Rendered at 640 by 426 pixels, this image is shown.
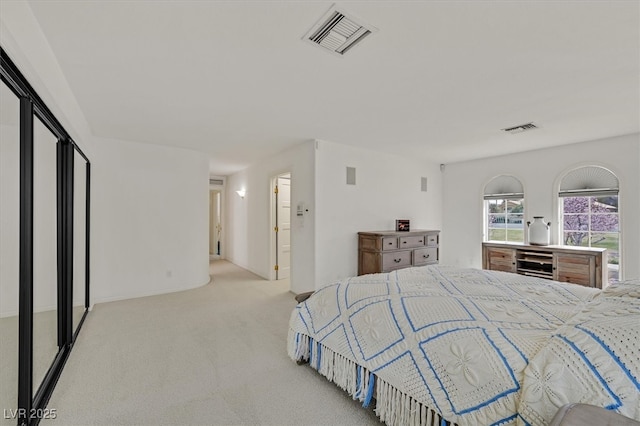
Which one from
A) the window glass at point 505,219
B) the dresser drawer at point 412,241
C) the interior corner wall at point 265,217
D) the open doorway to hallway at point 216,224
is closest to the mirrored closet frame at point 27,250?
the interior corner wall at point 265,217

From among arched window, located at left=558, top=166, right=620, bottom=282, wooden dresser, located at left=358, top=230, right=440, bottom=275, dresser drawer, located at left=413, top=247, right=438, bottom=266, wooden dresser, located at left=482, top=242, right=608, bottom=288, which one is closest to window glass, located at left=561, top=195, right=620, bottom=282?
arched window, located at left=558, top=166, right=620, bottom=282

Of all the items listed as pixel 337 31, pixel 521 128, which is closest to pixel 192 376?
pixel 337 31

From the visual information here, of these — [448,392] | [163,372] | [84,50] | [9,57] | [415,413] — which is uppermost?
[84,50]

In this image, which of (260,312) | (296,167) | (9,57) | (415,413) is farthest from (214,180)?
(415,413)

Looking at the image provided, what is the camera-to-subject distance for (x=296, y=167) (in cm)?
475

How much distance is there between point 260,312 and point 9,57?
3154 mm

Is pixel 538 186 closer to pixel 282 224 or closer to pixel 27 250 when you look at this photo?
pixel 282 224

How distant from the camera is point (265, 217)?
18.7 ft

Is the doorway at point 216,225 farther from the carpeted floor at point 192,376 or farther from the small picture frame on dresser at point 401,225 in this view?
the small picture frame on dresser at point 401,225

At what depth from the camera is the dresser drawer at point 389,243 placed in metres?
4.45

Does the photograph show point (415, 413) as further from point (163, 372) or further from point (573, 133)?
point (573, 133)

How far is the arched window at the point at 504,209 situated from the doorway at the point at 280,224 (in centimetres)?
396

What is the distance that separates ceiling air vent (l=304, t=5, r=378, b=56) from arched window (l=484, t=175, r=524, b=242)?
484 cm

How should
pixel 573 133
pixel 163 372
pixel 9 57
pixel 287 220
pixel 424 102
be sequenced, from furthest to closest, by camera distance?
1. pixel 287 220
2. pixel 573 133
3. pixel 424 102
4. pixel 163 372
5. pixel 9 57
